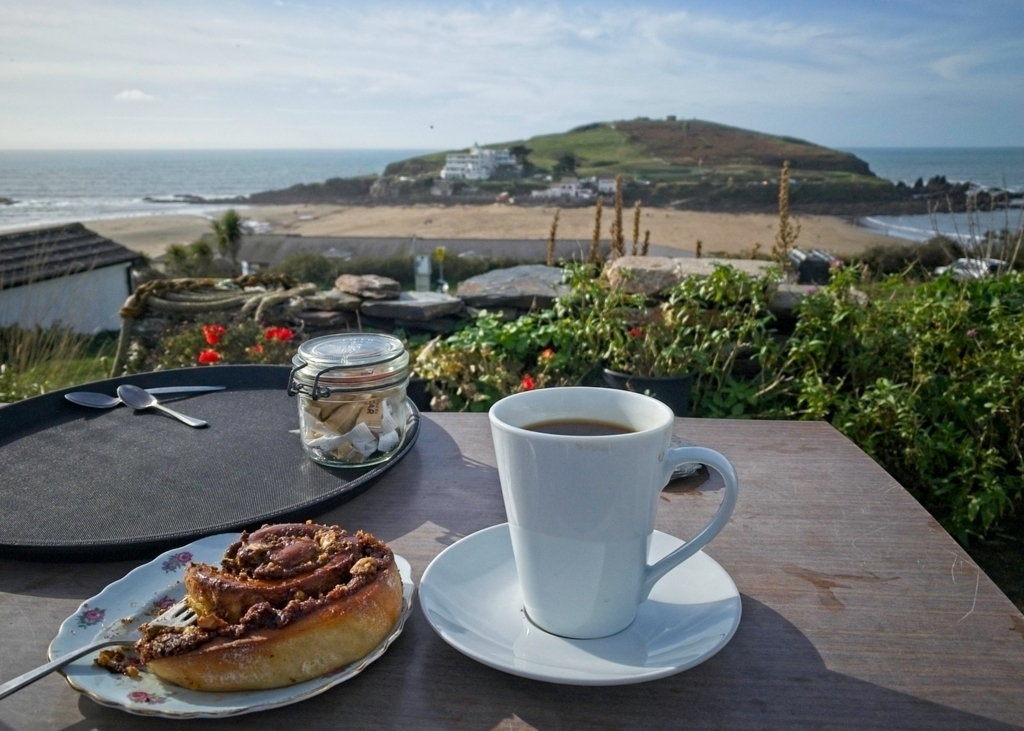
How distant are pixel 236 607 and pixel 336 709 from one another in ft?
0.42

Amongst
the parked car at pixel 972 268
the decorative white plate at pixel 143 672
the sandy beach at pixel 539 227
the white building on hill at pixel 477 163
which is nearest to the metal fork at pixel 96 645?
the decorative white plate at pixel 143 672

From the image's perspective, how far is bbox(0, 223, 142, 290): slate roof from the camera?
6.51m

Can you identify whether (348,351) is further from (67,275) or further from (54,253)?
(54,253)

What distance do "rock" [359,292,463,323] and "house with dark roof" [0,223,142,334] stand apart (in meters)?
2.42

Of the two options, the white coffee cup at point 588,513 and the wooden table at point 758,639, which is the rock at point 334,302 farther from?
the white coffee cup at point 588,513

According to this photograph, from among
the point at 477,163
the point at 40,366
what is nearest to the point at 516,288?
the point at 40,366

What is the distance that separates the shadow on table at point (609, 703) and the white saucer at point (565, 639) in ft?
0.07

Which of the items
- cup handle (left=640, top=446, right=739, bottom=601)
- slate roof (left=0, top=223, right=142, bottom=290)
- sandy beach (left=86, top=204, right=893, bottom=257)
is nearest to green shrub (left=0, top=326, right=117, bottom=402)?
slate roof (left=0, top=223, right=142, bottom=290)

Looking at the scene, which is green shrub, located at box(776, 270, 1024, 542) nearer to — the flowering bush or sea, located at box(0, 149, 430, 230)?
the flowering bush

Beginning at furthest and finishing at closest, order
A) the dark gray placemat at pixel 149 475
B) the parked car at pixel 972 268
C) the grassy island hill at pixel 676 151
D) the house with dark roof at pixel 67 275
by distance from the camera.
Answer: the grassy island hill at pixel 676 151 → the house with dark roof at pixel 67 275 → the parked car at pixel 972 268 → the dark gray placemat at pixel 149 475

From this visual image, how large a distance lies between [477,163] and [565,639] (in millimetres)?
20440

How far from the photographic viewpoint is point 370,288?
4.70 m

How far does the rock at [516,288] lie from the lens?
4.09 m

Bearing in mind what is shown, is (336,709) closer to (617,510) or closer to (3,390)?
(617,510)
